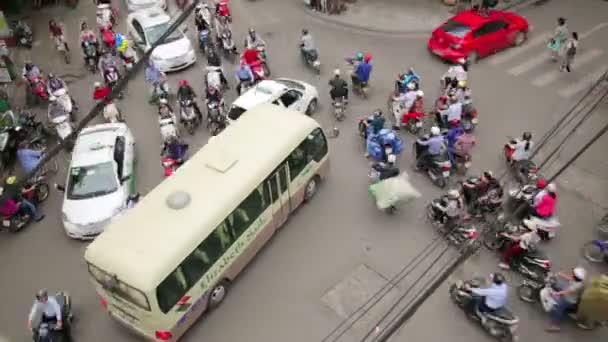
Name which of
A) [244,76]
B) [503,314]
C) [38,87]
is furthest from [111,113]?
[503,314]

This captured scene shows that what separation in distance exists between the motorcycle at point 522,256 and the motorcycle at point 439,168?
2.02m

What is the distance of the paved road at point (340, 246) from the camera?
11.0 m

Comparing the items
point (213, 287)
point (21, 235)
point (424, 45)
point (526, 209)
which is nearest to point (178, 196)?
point (213, 287)

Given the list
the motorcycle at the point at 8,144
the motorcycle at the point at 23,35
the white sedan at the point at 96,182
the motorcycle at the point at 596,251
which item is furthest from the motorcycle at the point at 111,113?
the motorcycle at the point at 596,251

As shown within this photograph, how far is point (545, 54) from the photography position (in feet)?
61.5

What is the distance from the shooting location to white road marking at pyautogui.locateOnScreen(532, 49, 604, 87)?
17453 mm

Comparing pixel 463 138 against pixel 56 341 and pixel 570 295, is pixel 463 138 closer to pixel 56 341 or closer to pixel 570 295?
pixel 570 295

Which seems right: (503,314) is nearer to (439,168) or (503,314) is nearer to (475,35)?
(439,168)

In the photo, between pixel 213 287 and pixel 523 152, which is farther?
pixel 523 152

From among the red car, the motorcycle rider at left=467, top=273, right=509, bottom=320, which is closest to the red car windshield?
the red car

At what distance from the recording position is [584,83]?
1727 centimetres

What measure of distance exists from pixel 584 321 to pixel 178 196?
8.14m

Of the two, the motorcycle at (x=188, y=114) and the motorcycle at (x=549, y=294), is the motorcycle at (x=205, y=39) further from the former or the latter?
the motorcycle at (x=549, y=294)

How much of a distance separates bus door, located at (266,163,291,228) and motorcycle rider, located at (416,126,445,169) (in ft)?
12.3
